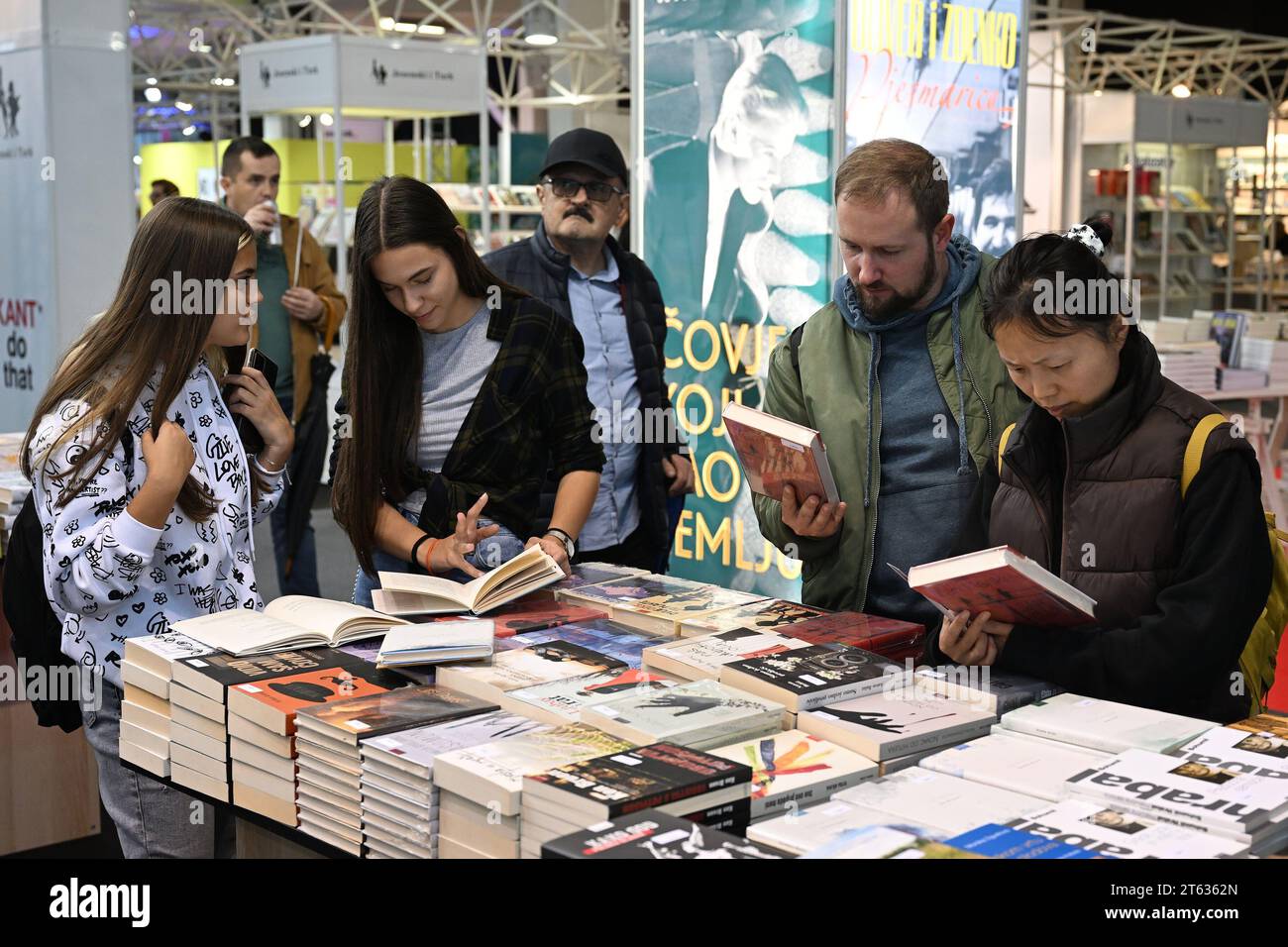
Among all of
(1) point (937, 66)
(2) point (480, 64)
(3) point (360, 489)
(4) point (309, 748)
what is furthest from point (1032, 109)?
(4) point (309, 748)

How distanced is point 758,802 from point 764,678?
372 millimetres

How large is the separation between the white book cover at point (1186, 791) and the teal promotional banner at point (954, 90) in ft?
9.48

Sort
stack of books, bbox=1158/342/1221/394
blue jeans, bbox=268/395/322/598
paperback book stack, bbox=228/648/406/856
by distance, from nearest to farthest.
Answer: paperback book stack, bbox=228/648/406/856 → blue jeans, bbox=268/395/322/598 → stack of books, bbox=1158/342/1221/394

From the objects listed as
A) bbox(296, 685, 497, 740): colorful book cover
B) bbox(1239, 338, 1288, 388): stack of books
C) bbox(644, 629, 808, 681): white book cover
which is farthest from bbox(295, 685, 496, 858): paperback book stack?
bbox(1239, 338, 1288, 388): stack of books

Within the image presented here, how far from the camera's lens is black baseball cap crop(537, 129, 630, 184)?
3.71 metres

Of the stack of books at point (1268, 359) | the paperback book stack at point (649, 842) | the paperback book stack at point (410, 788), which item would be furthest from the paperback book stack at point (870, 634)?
the stack of books at point (1268, 359)

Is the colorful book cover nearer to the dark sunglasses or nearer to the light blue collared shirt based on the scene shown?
the light blue collared shirt

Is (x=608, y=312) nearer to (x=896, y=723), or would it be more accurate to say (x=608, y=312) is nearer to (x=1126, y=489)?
(x=1126, y=489)

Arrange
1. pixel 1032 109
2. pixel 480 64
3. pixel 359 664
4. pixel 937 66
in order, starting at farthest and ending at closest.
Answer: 1. pixel 1032 109
2. pixel 480 64
3. pixel 937 66
4. pixel 359 664

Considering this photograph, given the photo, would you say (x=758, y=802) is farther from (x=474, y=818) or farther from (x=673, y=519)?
(x=673, y=519)

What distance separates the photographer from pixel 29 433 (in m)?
2.45

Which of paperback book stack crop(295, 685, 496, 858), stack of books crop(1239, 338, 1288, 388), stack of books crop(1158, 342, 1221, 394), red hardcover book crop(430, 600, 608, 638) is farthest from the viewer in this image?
stack of books crop(1239, 338, 1288, 388)

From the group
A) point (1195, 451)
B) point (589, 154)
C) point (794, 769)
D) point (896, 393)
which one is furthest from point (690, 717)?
point (589, 154)

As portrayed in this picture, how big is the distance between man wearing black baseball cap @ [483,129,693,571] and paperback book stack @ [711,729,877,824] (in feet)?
5.62
